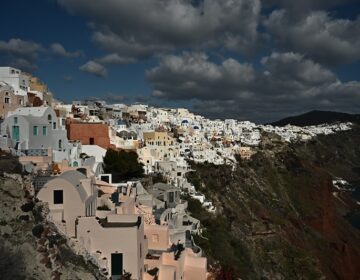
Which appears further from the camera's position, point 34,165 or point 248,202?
point 248,202

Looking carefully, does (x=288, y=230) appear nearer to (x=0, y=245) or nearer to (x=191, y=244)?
(x=191, y=244)

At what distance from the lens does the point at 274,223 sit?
68.3m

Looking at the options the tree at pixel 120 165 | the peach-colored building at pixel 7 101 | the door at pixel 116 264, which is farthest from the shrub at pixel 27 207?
the tree at pixel 120 165

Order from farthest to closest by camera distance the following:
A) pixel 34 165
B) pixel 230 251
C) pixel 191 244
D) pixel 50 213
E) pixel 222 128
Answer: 1. pixel 222 128
2. pixel 230 251
3. pixel 191 244
4. pixel 34 165
5. pixel 50 213

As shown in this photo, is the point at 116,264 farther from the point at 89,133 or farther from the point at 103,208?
the point at 89,133

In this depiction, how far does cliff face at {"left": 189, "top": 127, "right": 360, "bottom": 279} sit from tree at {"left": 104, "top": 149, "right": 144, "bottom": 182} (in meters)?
8.20

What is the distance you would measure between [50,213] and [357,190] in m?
146

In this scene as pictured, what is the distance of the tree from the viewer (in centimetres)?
3953

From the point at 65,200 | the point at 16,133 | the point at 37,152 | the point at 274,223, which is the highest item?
the point at 16,133

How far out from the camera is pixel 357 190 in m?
151

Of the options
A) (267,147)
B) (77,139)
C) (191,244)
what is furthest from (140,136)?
(267,147)

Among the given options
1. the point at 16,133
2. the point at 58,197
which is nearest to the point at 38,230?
the point at 58,197

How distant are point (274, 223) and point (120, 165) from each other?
1423 inches

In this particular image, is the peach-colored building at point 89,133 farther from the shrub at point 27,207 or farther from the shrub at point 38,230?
the shrub at point 38,230
